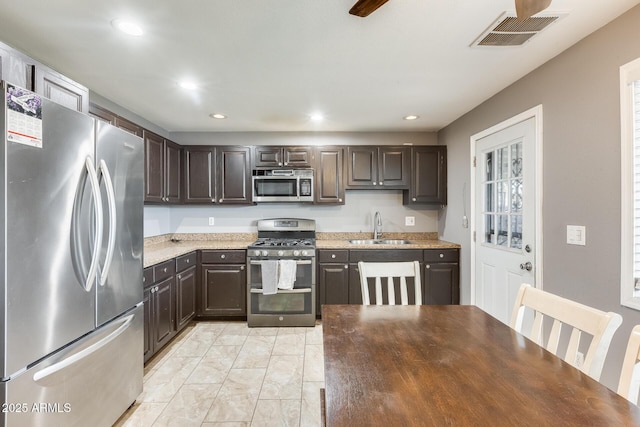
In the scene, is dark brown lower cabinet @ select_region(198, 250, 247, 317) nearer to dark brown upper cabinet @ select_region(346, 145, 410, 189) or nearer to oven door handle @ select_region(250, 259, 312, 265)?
oven door handle @ select_region(250, 259, 312, 265)

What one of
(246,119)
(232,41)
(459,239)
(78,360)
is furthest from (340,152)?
(78,360)

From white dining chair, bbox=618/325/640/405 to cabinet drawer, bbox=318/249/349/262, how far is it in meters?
2.54

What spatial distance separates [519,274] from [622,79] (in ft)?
4.76

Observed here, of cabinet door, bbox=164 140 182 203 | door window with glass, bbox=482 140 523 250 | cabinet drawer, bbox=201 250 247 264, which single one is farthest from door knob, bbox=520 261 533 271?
cabinet door, bbox=164 140 182 203

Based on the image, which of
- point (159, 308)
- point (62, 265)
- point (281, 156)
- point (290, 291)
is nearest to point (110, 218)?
point (62, 265)

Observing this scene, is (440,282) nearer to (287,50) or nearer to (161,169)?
(287,50)

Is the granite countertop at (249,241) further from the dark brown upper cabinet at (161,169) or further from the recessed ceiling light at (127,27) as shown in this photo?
the recessed ceiling light at (127,27)

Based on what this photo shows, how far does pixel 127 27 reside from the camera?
1627 millimetres

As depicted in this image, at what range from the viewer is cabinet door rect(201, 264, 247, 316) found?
3.31 metres

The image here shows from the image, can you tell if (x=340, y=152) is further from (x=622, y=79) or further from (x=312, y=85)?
(x=622, y=79)

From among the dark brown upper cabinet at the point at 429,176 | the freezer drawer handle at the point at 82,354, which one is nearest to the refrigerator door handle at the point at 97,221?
the freezer drawer handle at the point at 82,354

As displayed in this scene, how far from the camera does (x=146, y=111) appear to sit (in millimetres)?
3047

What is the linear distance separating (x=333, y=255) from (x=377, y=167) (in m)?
1.24

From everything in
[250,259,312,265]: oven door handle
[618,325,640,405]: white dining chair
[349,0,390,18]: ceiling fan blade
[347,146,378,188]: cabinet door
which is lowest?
[250,259,312,265]: oven door handle
